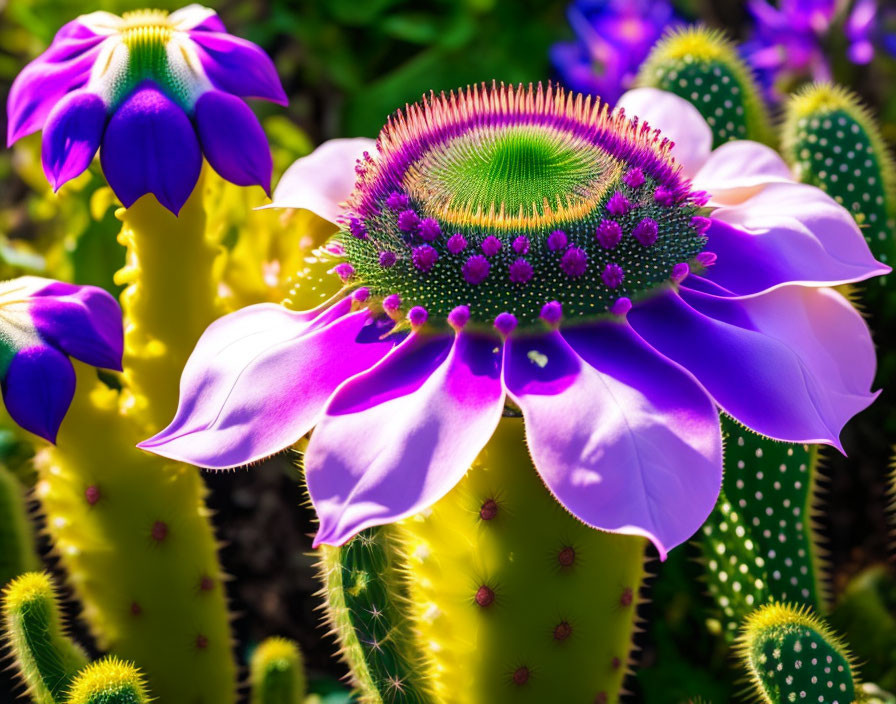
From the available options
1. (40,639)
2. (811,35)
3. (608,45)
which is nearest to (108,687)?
(40,639)

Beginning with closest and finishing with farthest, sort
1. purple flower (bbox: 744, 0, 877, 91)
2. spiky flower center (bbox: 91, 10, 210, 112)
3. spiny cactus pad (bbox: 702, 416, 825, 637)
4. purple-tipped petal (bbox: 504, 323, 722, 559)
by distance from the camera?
1. purple-tipped petal (bbox: 504, 323, 722, 559)
2. spiky flower center (bbox: 91, 10, 210, 112)
3. spiny cactus pad (bbox: 702, 416, 825, 637)
4. purple flower (bbox: 744, 0, 877, 91)

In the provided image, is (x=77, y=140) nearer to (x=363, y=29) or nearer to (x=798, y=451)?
(x=798, y=451)

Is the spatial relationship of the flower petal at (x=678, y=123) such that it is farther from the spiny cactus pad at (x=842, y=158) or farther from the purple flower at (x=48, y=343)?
the purple flower at (x=48, y=343)

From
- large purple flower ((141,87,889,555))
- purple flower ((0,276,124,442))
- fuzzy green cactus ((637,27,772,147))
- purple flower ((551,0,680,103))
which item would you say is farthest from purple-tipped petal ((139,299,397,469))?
purple flower ((551,0,680,103))

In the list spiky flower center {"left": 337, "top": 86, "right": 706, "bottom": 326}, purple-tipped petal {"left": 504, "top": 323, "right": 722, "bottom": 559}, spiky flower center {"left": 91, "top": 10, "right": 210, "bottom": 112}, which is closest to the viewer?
purple-tipped petal {"left": 504, "top": 323, "right": 722, "bottom": 559}

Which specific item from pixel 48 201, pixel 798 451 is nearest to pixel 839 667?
pixel 798 451

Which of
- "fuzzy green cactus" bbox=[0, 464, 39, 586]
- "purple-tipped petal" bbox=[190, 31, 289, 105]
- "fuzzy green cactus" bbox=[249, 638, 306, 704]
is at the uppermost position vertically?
"purple-tipped petal" bbox=[190, 31, 289, 105]

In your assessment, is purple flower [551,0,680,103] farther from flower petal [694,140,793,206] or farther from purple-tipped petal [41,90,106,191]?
purple-tipped petal [41,90,106,191]

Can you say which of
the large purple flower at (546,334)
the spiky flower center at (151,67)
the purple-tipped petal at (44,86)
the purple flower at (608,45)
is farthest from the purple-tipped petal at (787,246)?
the purple flower at (608,45)
